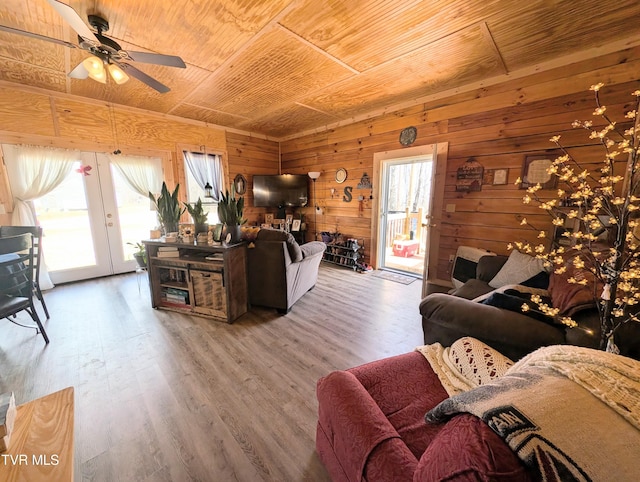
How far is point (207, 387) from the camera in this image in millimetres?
1786

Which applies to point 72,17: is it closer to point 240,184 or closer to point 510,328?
point 510,328

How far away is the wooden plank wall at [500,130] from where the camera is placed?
94.4 inches

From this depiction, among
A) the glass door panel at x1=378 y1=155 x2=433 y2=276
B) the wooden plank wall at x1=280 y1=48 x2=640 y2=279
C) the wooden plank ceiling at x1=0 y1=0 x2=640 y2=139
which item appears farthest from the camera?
the glass door panel at x1=378 y1=155 x2=433 y2=276

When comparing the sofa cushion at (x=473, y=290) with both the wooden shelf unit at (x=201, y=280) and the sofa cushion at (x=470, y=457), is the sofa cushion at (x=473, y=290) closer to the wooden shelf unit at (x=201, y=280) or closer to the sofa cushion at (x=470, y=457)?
the sofa cushion at (x=470, y=457)

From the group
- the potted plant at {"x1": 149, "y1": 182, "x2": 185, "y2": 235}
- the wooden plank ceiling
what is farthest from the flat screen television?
the potted plant at {"x1": 149, "y1": 182, "x2": 185, "y2": 235}

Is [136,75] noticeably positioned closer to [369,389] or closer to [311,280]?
[311,280]

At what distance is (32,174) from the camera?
3311 millimetres

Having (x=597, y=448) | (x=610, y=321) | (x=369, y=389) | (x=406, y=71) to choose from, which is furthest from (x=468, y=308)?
(x=406, y=71)

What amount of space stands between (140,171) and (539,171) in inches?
219

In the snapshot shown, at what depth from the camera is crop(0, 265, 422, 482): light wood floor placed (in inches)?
51.6

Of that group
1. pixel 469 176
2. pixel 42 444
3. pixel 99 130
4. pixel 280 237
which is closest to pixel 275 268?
pixel 280 237

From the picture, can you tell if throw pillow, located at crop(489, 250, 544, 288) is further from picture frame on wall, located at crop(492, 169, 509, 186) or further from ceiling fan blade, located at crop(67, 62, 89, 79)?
ceiling fan blade, located at crop(67, 62, 89, 79)

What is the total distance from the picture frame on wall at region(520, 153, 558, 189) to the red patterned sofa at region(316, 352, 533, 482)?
2.61 metres

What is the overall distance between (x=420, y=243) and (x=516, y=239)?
3.05m
